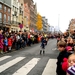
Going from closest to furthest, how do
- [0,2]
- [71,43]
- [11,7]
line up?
[71,43], [0,2], [11,7]

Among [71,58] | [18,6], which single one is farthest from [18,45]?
[18,6]

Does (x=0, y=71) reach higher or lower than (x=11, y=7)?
lower

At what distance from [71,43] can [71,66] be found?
8079mm

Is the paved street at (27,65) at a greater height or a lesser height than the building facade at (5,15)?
lesser

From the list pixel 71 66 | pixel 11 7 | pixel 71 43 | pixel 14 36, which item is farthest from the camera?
pixel 11 7

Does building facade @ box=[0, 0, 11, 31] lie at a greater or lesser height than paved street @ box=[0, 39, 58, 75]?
greater

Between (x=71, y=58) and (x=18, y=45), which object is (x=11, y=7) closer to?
Result: (x=18, y=45)

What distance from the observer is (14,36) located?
2291 centimetres

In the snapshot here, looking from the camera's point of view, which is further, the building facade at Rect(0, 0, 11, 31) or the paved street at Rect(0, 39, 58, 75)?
the building facade at Rect(0, 0, 11, 31)

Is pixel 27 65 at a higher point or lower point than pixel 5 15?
lower

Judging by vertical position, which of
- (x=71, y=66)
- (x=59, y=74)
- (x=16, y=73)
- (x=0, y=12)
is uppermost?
(x=0, y=12)

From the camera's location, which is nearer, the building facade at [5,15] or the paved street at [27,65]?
the paved street at [27,65]

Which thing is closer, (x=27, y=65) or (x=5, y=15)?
(x=27, y=65)

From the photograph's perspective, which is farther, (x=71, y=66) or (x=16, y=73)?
(x=16, y=73)
